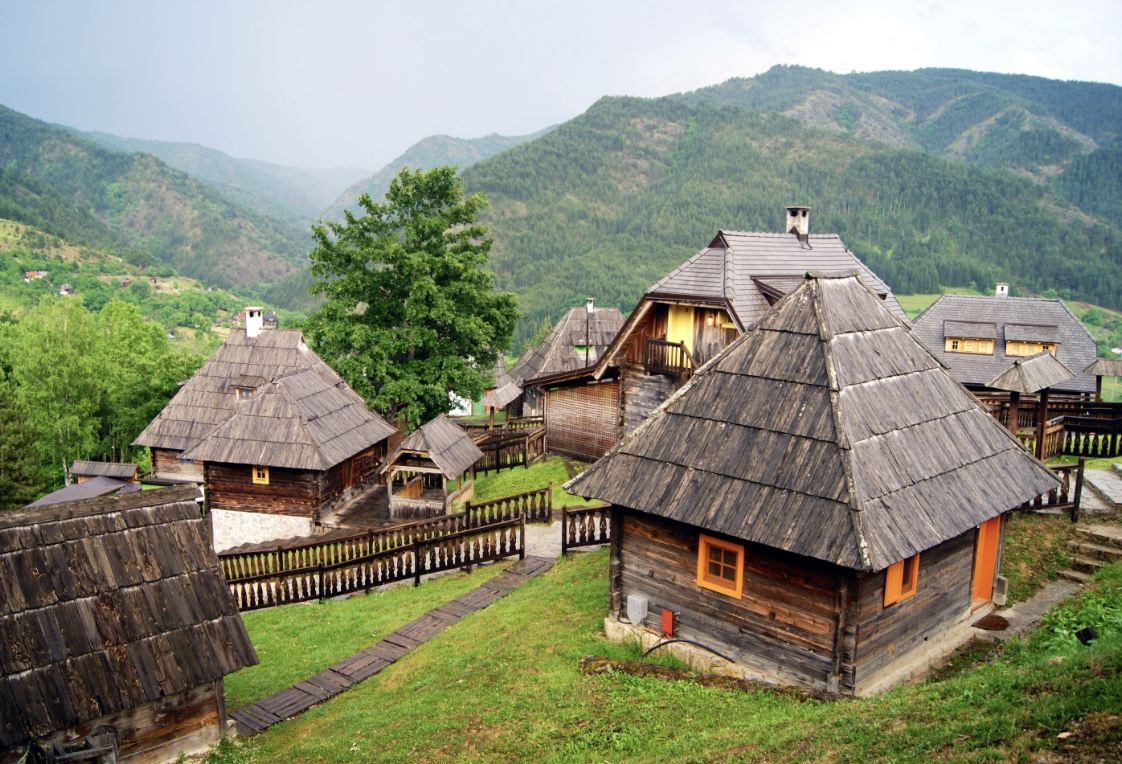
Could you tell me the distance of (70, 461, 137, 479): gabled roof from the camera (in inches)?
1228

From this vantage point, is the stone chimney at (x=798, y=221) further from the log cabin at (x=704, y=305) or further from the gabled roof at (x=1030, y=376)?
the gabled roof at (x=1030, y=376)

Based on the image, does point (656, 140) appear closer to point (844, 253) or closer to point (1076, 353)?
point (1076, 353)

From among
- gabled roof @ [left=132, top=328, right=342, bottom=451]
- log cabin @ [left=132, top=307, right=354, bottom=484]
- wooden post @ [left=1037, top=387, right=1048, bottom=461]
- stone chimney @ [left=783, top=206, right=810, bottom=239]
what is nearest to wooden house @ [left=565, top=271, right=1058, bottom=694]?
wooden post @ [left=1037, top=387, right=1048, bottom=461]

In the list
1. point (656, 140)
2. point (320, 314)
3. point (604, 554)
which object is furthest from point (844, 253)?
point (656, 140)

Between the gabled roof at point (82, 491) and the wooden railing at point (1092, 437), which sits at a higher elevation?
the wooden railing at point (1092, 437)

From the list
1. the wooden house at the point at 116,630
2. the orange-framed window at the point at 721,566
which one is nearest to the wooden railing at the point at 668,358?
the orange-framed window at the point at 721,566

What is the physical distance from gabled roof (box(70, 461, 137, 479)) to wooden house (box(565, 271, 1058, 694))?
28198 mm

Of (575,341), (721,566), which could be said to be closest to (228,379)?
(575,341)

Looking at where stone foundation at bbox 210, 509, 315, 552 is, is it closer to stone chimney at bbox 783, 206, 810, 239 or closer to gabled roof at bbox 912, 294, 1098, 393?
stone chimney at bbox 783, 206, 810, 239

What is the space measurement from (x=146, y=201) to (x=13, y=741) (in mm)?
212198

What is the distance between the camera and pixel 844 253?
22688 millimetres

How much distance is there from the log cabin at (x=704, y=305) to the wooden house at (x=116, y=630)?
13298mm

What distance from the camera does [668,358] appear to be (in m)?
21.0

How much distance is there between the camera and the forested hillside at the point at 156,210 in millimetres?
170000
